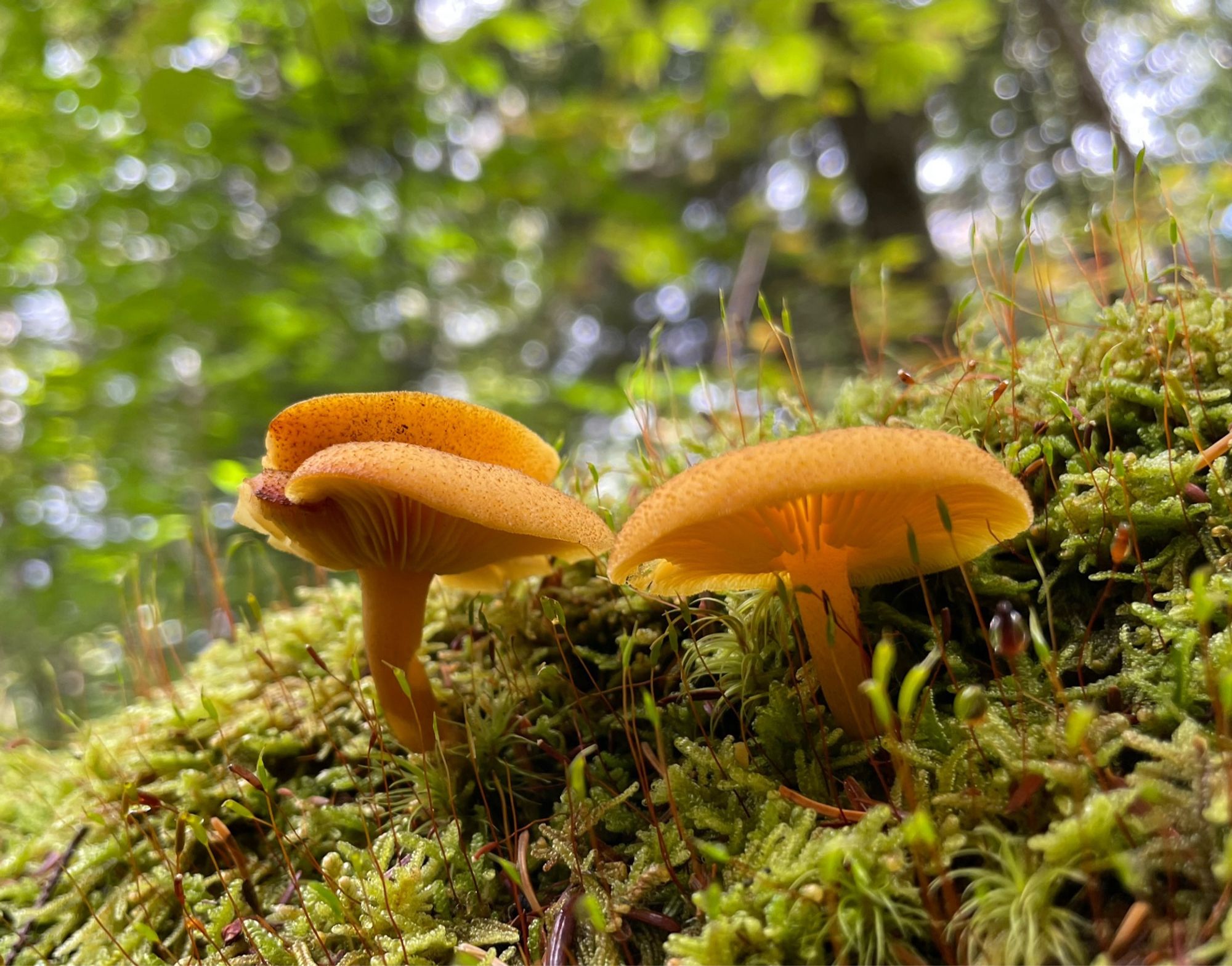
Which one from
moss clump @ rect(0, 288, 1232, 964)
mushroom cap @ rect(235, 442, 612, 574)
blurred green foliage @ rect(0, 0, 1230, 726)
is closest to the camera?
moss clump @ rect(0, 288, 1232, 964)

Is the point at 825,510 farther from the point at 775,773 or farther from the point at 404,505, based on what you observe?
the point at 404,505

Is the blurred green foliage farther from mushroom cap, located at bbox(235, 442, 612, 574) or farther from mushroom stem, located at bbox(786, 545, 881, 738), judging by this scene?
mushroom stem, located at bbox(786, 545, 881, 738)

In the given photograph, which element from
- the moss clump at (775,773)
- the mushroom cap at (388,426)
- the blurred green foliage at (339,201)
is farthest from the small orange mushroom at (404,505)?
the blurred green foliage at (339,201)

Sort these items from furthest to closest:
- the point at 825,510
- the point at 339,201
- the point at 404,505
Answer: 1. the point at 339,201
2. the point at 404,505
3. the point at 825,510

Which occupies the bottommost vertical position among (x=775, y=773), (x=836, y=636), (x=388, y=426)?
(x=775, y=773)

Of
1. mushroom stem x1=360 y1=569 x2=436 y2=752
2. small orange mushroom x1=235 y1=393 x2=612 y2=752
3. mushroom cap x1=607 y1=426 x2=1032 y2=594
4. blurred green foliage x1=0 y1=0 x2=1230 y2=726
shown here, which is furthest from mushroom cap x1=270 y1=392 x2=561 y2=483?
blurred green foliage x1=0 y1=0 x2=1230 y2=726

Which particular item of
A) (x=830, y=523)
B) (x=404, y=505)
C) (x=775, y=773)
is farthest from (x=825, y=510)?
(x=404, y=505)

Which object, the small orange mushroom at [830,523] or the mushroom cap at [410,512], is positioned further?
the mushroom cap at [410,512]

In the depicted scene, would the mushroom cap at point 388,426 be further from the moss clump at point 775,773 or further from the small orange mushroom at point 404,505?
the moss clump at point 775,773
